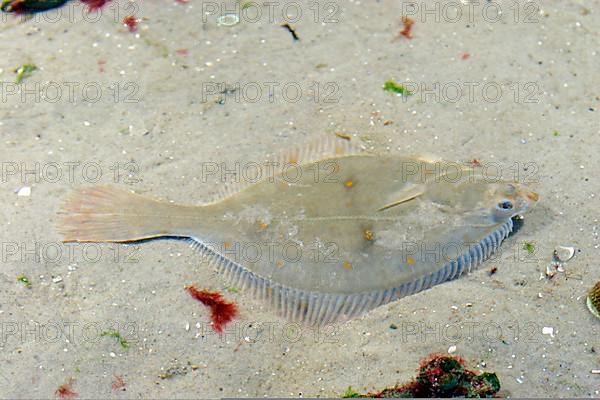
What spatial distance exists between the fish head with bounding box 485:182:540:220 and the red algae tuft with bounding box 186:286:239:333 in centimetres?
213

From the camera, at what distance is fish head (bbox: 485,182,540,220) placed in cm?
459

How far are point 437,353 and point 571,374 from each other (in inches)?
36.1

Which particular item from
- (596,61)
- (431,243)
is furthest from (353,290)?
(596,61)

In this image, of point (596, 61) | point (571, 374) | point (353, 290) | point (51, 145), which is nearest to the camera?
point (571, 374)

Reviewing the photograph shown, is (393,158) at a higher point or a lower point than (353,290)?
higher

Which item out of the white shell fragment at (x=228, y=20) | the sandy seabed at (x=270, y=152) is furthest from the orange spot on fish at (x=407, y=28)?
the white shell fragment at (x=228, y=20)

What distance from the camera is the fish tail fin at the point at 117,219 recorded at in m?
4.75

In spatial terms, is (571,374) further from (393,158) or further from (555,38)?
(555,38)

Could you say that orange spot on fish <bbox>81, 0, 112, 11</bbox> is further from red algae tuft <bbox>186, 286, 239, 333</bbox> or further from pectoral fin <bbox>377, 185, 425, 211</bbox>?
pectoral fin <bbox>377, 185, 425, 211</bbox>

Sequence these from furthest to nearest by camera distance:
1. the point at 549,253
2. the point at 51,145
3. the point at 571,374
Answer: the point at 51,145
the point at 549,253
the point at 571,374

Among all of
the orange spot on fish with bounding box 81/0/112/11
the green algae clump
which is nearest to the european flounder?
the green algae clump

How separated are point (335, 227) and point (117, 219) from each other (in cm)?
172

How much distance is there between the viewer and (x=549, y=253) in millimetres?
4832

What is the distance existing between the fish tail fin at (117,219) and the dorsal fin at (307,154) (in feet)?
1.51
